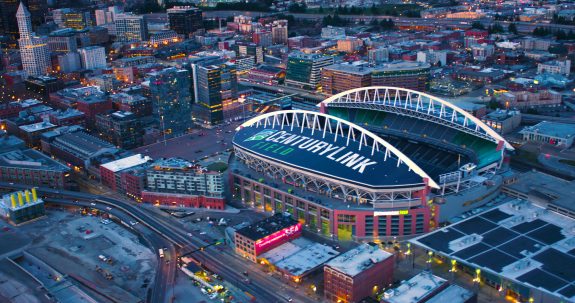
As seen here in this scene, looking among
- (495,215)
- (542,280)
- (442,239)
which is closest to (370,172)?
(442,239)

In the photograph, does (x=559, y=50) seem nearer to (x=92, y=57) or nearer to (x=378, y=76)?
(x=378, y=76)

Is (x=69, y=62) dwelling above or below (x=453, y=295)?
above

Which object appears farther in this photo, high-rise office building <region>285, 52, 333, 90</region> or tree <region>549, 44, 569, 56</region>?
tree <region>549, 44, 569, 56</region>

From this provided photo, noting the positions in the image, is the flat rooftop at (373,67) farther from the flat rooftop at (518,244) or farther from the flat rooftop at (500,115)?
the flat rooftop at (518,244)

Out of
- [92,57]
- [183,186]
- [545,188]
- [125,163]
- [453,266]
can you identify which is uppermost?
[92,57]

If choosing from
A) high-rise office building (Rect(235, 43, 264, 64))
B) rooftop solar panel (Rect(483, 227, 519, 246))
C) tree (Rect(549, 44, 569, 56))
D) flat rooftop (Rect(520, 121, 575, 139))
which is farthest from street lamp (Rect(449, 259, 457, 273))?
high-rise office building (Rect(235, 43, 264, 64))

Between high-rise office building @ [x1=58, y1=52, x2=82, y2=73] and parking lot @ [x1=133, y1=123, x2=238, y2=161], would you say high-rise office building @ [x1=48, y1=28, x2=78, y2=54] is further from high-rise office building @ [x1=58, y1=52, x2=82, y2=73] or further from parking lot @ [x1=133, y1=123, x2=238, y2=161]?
parking lot @ [x1=133, y1=123, x2=238, y2=161]

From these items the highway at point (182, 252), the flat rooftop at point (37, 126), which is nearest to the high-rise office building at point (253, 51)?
the flat rooftop at point (37, 126)
